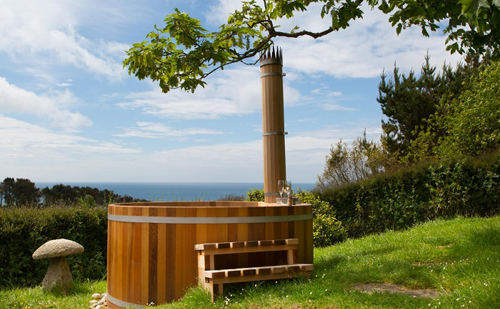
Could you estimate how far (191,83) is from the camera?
7.64 meters

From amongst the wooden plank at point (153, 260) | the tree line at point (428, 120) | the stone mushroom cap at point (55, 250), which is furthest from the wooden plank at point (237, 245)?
the tree line at point (428, 120)

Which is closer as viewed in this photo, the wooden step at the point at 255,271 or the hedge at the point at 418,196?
the wooden step at the point at 255,271

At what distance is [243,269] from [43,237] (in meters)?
4.85

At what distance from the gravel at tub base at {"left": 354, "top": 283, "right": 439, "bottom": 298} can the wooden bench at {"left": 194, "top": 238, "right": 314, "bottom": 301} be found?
0.63 metres

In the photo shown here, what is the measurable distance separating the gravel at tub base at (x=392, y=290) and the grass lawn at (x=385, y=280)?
0.30 ft

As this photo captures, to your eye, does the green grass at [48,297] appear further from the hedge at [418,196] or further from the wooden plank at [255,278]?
the hedge at [418,196]

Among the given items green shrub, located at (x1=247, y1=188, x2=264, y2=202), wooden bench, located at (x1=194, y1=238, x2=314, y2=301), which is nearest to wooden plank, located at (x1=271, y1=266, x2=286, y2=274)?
wooden bench, located at (x1=194, y1=238, x2=314, y2=301)

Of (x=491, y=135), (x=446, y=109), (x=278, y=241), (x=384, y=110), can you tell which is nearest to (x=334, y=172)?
(x=384, y=110)

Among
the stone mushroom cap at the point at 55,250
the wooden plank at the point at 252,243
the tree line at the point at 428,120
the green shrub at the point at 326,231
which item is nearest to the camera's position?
the wooden plank at the point at 252,243

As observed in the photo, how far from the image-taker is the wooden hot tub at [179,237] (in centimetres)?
485

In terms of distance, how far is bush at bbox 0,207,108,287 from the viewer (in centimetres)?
739

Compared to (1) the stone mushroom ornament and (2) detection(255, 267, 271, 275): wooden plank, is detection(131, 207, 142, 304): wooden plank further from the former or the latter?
(1) the stone mushroom ornament

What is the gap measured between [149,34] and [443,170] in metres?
6.77

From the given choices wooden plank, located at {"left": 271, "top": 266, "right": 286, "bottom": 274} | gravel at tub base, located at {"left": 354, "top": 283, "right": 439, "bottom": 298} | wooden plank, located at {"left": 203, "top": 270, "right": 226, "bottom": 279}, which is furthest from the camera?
wooden plank, located at {"left": 271, "top": 266, "right": 286, "bottom": 274}
